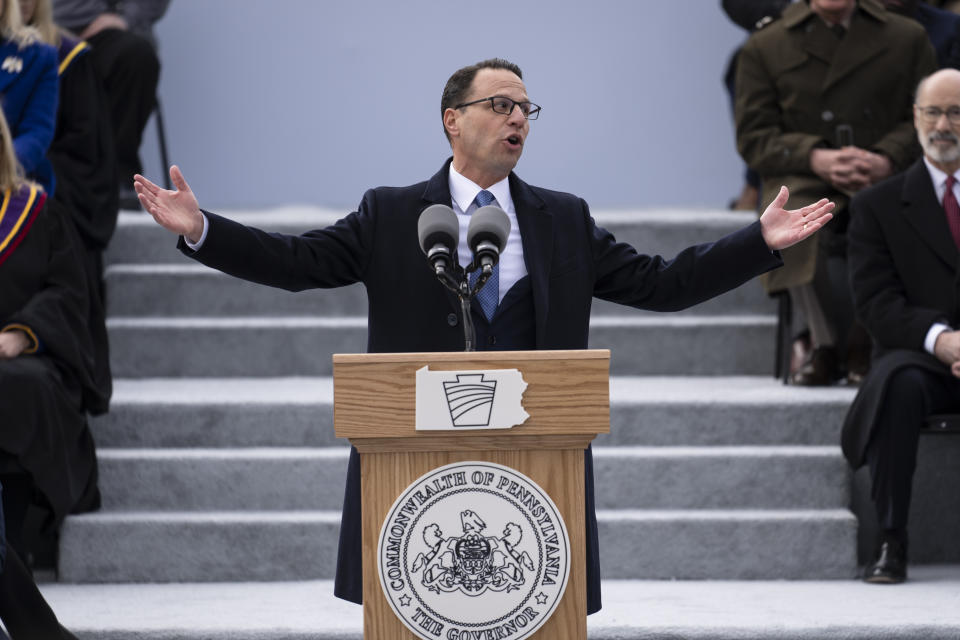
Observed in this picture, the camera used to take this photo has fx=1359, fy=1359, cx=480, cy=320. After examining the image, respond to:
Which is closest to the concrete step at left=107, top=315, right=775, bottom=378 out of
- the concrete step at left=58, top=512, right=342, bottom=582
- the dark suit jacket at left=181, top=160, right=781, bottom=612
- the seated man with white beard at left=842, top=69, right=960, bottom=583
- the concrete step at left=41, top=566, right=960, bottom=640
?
the seated man with white beard at left=842, top=69, right=960, bottom=583

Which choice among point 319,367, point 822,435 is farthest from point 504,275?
point 319,367

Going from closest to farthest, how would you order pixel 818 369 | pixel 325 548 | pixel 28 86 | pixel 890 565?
pixel 890 565
pixel 325 548
pixel 28 86
pixel 818 369

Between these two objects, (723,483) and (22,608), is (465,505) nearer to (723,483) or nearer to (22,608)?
(22,608)

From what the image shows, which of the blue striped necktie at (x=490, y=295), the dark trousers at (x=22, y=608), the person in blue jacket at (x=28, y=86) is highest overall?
the person in blue jacket at (x=28, y=86)

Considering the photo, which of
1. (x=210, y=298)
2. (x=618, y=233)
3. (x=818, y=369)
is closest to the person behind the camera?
(x=818, y=369)

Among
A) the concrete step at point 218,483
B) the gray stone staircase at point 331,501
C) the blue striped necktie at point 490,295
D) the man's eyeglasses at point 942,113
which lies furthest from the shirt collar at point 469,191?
the man's eyeglasses at point 942,113

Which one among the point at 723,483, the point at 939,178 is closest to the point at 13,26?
the point at 723,483

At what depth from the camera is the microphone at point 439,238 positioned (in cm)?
250

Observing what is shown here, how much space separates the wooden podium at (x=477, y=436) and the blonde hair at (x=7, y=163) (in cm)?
251

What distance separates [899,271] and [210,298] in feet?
9.45

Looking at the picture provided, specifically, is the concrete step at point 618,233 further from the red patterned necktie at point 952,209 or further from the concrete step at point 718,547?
the concrete step at point 718,547

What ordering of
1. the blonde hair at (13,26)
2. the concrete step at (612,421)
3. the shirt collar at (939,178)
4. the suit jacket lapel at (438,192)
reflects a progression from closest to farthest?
the suit jacket lapel at (438,192) < the shirt collar at (939,178) < the concrete step at (612,421) < the blonde hair at (13,26)

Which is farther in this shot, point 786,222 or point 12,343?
point 12,343

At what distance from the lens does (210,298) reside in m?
5.92
